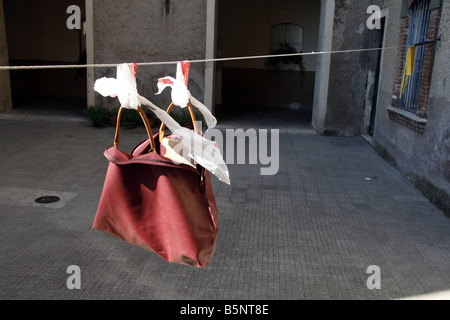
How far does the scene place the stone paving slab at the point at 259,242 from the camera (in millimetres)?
3713

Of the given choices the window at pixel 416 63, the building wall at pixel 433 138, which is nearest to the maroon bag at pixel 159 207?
the building wall at pixel 433 138

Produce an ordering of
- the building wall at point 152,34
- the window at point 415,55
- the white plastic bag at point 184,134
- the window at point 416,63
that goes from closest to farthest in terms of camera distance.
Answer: the white plastic bag at point 184,134 → the window at point 416,63 → the window at point 415,55 → the building wall at point 152,34

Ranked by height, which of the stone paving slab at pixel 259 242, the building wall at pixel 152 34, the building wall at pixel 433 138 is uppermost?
the building wall at pixel 152 34

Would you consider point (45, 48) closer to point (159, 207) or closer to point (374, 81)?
point (374, 81)

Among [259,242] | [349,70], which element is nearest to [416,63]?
[349,70]

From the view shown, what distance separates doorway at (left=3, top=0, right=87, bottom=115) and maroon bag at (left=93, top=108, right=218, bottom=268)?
465 inches

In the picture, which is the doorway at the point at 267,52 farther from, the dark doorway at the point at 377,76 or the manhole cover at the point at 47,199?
the manhole cover at the point at 47,199

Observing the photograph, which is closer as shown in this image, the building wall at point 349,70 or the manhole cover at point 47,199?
the manhole cover at point 47,199

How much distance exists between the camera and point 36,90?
1438 cm

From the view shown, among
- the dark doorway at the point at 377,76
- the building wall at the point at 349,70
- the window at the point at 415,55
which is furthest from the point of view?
the building wall at the point at 349,70

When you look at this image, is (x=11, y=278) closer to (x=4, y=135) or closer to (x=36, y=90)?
(x=4, y=135)

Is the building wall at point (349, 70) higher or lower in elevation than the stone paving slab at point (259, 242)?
higher

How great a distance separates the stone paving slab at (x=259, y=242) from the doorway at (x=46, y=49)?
7210mm

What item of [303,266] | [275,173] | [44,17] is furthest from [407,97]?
[44,17]
